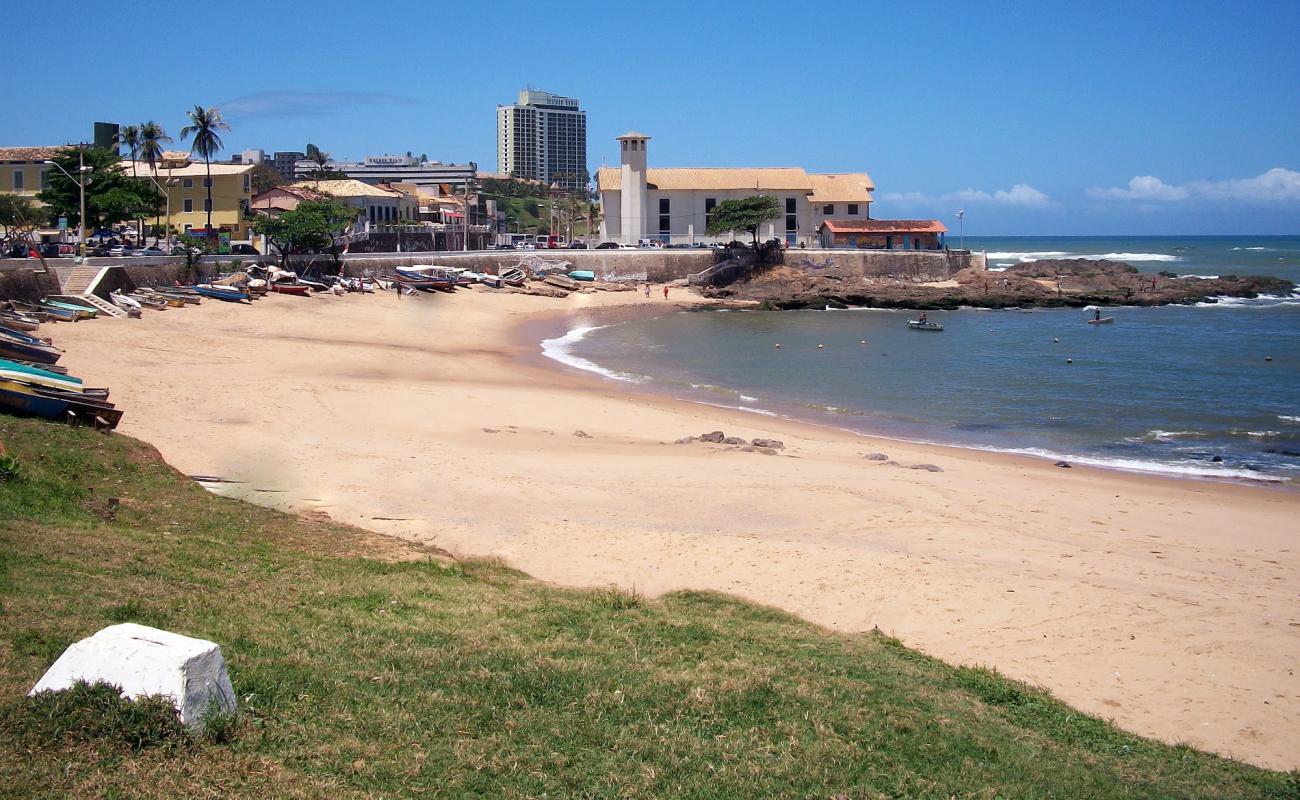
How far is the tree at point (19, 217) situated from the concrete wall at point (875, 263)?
45136 mm

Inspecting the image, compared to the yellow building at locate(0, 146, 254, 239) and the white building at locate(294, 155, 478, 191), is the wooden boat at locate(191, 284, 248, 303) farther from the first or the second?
the white building at locate(294, 155, 478, 191)

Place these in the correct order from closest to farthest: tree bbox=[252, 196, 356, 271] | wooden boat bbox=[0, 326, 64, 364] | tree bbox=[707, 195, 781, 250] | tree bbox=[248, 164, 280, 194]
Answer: wooden boat bbox=[0, 326, 64, 364] < tree bbox=[252, 196, 356, 271] < tree bbox=[707, 195, 781, 250] < tree bbox=[248, 164, 280, 194]

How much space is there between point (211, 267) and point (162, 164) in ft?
94.0

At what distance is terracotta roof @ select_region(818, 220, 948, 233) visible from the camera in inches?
3125

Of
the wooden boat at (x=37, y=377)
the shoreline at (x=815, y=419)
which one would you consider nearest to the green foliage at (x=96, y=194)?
the shoreline at (x=815, y=419)

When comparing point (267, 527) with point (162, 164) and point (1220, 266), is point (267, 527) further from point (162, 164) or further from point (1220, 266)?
point (1220, 266)

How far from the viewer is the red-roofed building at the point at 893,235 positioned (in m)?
79.3

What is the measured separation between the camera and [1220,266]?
115 metres

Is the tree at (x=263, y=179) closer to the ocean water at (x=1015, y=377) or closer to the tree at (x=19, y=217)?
the tree at (x=19, y=217)

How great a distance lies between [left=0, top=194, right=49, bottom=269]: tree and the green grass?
46519mm

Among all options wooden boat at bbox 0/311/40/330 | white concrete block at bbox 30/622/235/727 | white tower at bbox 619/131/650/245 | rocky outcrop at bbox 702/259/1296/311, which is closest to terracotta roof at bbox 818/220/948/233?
rocky outcrop at bbox 702/259/1296/311

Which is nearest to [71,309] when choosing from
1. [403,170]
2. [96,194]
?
[96,194]

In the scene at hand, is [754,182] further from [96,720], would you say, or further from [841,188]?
[96,720]

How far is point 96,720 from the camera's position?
5.86m
